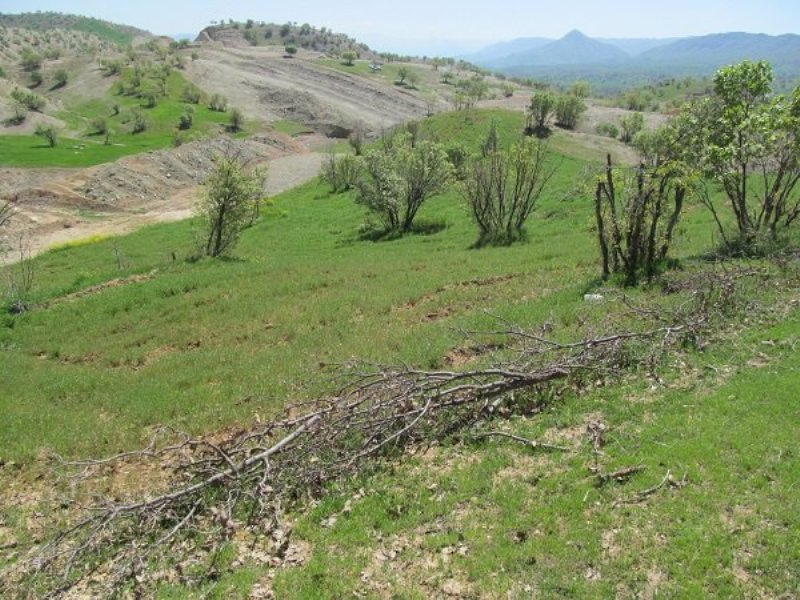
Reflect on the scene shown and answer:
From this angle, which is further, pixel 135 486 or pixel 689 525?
pixel 135 486

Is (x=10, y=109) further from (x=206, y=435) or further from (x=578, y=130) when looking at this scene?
(x=206, y=435)

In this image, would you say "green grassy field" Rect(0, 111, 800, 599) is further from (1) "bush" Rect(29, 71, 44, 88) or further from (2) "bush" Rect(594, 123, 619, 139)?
(1) "bush" Rect(29, 71, 44, 88)

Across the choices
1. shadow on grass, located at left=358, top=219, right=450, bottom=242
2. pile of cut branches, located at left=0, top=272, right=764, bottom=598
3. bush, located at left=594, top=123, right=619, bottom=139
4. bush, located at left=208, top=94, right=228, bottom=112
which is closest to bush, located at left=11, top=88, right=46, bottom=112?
bush, located at left=208, top=94, right=228, bottom=112

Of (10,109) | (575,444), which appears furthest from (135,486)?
(10,109)

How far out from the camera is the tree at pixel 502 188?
35938 mm

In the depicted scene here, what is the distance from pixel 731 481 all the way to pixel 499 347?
796cm

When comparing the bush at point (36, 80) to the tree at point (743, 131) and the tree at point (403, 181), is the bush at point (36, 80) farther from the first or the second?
the tree at point (743, 131)


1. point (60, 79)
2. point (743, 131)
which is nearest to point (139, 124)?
point (60, 79)

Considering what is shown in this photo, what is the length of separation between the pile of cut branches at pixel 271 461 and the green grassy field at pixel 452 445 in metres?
0.52

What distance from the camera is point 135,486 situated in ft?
38.5

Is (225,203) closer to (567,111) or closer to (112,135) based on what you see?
(567,111)

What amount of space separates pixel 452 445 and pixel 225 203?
28.5 m

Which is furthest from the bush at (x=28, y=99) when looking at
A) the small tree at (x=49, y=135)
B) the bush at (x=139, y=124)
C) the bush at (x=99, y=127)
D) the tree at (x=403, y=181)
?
the tree at (x=403, y=181)

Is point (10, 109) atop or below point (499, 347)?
atop
